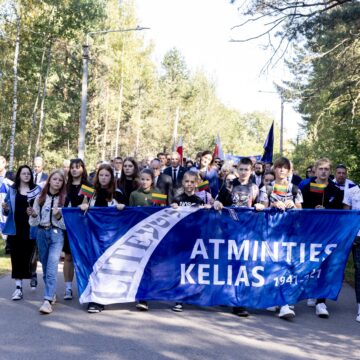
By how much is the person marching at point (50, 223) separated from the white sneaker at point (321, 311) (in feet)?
11.2

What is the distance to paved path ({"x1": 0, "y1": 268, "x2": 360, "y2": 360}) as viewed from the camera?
5.08 meters

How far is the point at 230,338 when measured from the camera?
5.62 meters

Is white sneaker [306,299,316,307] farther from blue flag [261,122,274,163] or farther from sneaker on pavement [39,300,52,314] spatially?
blue flag [261,122,274,163]

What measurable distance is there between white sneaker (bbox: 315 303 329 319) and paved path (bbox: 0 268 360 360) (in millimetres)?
97

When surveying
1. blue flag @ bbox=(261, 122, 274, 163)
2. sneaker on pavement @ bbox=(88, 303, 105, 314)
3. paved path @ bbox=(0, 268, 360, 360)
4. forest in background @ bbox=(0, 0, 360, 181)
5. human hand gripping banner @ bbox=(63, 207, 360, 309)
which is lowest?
paved path @ bbox=(0, 268, 360, 360)

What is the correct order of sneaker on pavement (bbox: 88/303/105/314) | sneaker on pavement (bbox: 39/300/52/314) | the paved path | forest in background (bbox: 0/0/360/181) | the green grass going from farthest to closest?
forest in background (bbox: 0/0/360/181) → the green grass → sneaker on pavement (bbox: 88/303/105/314) → sneaker on pavement (bbox: 39/300/52/314) → the paved path

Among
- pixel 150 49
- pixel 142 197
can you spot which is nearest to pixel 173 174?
pixel 142 197

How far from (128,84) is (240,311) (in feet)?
131

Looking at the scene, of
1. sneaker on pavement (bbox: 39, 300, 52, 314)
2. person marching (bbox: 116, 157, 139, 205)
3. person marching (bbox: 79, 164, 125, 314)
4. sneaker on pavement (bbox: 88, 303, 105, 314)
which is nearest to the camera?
sneaker on pavement (bbox: 39, 300, 52, 314)

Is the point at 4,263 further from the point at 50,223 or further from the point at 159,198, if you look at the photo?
the point at 159,198

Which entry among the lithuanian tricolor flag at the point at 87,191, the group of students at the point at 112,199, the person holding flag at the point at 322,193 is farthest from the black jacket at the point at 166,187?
the person holding flag at the point at 322,193

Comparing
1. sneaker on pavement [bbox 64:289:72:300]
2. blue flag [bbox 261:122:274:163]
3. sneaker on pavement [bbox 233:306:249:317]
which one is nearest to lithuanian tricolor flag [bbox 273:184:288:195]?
sneaker on pavement [bbox 233:306:249:317]

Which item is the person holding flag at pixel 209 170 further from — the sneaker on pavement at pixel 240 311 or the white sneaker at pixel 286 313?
the white sneaker at pixel 286 313

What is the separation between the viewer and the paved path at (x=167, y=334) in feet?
16.7
